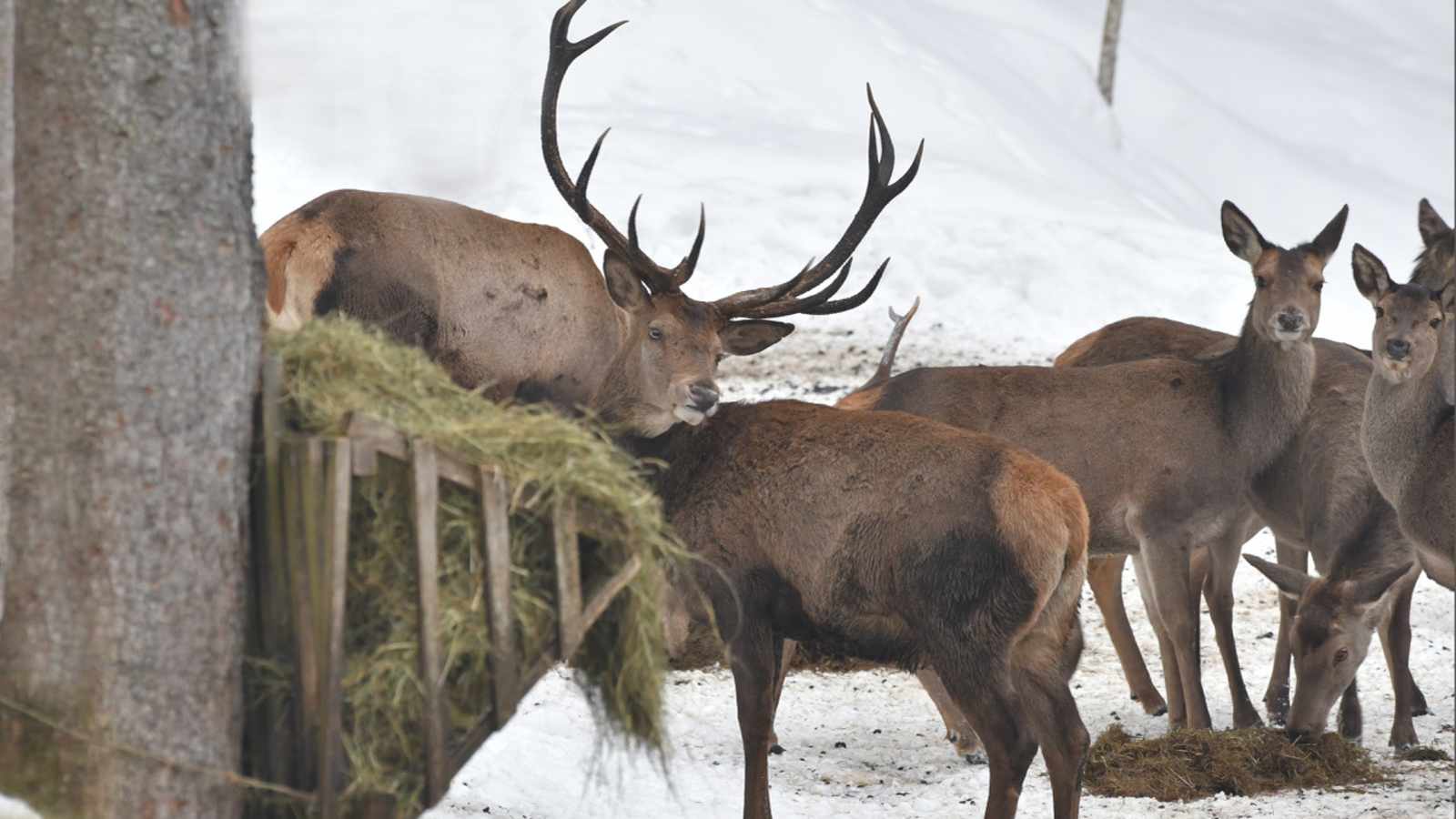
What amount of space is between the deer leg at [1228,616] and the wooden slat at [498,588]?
541 cm

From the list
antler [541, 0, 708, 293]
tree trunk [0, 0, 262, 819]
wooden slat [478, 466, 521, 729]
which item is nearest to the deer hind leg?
antler [541, 0, 708, 293]

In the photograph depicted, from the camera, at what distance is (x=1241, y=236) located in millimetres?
10633

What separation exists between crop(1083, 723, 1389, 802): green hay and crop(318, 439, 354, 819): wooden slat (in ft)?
14.0

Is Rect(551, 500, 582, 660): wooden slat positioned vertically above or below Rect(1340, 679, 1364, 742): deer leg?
above

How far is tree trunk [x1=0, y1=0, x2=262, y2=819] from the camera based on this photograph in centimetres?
459

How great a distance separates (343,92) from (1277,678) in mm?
14561

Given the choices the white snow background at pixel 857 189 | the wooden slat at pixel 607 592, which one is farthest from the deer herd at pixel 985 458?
the wooden slat at pixel 607 592

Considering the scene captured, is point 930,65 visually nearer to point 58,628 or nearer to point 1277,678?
point 1277,678

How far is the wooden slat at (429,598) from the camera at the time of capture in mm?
4746

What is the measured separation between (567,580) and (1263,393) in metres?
6.03

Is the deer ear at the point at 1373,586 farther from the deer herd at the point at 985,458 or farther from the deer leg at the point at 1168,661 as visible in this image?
the deer leg at the point at 1168,661

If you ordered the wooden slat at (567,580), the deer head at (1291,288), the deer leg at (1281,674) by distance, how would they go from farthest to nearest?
the deer head at (1291,288), the deer leg at (1281,674), the wooden slat at (567,580)

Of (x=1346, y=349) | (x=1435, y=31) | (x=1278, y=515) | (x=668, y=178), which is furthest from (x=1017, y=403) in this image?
(x=1435, y=31)

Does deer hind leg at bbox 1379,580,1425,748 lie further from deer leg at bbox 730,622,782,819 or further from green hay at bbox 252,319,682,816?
green hay at bbox 252,319,682,816
